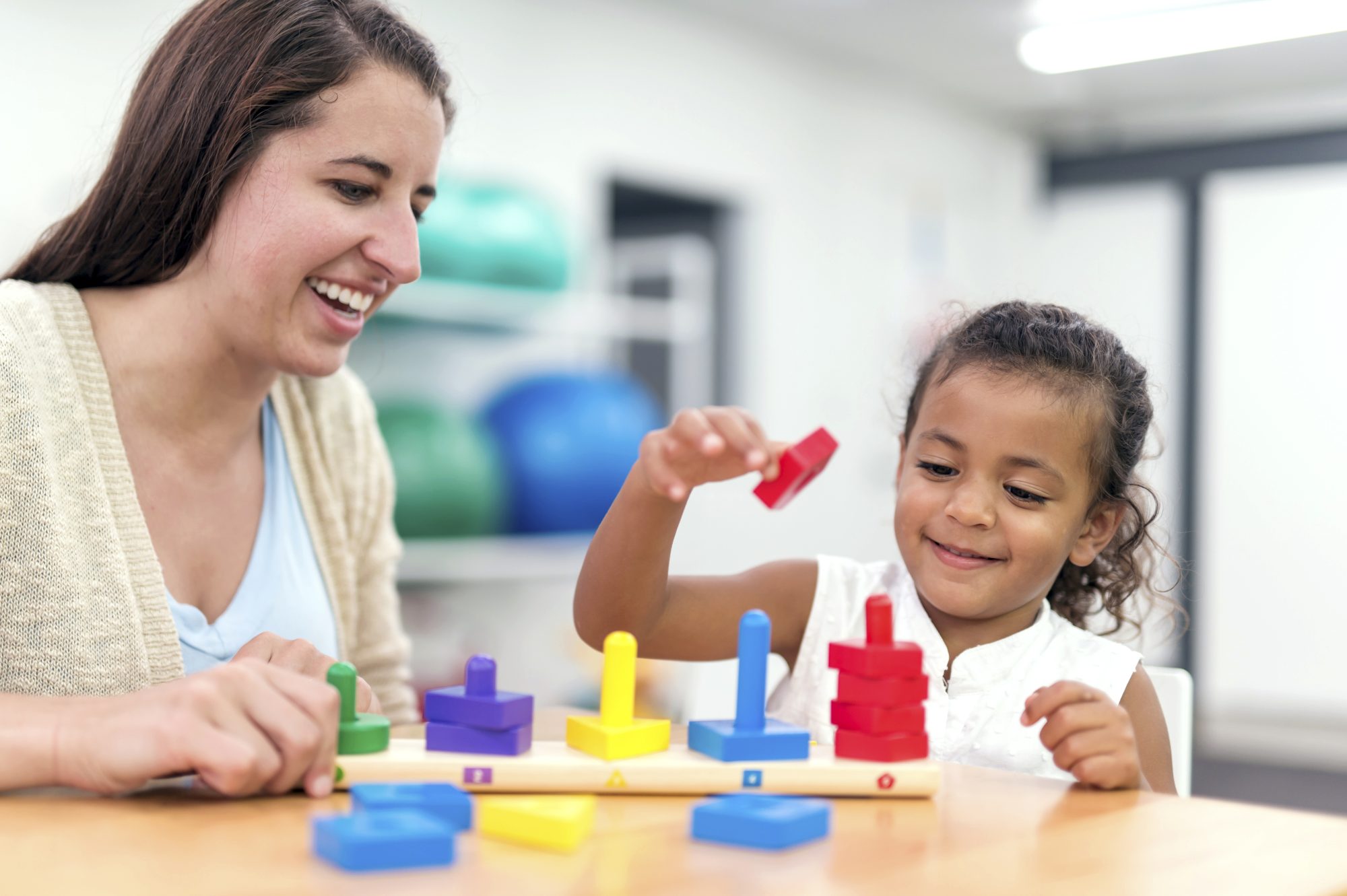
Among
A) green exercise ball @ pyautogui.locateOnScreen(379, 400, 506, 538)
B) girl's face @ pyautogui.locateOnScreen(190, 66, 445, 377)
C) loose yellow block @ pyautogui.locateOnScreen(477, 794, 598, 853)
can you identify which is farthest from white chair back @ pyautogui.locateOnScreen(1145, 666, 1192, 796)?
green exercise ball @ pyautogui.locateOnScreen(379, 400, 506, 538)

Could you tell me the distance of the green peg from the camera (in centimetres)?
83

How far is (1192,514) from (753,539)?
3.04m

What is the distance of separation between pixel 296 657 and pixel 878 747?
0.43m

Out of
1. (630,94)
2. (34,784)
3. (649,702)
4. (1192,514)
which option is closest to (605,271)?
(630,94)

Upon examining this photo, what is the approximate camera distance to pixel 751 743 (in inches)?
33.4

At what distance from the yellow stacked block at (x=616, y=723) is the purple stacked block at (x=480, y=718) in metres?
0.04

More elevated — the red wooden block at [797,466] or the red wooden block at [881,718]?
the red wooden block at [797,466]

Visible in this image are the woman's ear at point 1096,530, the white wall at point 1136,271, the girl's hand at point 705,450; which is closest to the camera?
the girl's hand at point 705,450

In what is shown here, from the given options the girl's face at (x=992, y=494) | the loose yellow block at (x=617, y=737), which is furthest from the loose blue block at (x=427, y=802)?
the girl's face at (x=992, y=494)

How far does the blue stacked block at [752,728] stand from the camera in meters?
0.85

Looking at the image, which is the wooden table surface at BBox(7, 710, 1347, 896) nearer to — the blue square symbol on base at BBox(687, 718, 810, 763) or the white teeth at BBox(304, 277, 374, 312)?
the blue square symbol on base at BBox(687, 718, 810, 763)

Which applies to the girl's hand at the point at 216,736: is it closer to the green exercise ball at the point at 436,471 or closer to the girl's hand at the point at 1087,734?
the girl's hand at the point at 1087,734

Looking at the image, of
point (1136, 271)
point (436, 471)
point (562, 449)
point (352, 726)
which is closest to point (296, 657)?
point (352, 726)

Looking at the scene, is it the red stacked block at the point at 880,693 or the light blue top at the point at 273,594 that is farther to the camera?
the light blue top at the point at 273,594
